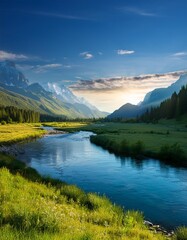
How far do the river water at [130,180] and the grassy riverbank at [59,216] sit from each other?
185 inches

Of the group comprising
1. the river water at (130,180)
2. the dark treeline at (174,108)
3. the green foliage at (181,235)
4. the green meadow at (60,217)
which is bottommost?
the river water at (130,180)

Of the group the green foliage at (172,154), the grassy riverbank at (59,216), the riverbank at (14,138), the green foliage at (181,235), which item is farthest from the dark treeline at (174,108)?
the green foliage at (181,235)

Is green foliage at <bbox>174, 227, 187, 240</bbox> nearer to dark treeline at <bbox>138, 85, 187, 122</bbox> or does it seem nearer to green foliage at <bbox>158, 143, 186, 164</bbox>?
green foliage at <bbox>158, 143, 186, 164</bbox>

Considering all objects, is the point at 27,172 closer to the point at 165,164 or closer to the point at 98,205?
the point at 98,205

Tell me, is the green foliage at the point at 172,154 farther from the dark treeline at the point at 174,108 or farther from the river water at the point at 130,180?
the dark treeline at the point at 174,108

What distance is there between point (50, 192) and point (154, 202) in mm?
9663

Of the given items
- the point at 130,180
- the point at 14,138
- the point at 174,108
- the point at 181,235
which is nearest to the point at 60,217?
the point at 181,235

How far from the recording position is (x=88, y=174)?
36.9m

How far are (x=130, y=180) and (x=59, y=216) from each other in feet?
71.2

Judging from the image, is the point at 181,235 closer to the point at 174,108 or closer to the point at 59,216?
the point at 59,216

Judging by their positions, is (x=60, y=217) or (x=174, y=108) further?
(x=174, y=108)

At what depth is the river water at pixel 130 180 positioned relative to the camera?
23.1 meters

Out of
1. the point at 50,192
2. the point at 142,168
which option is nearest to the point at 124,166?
the point at 142,168

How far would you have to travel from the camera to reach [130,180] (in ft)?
110
